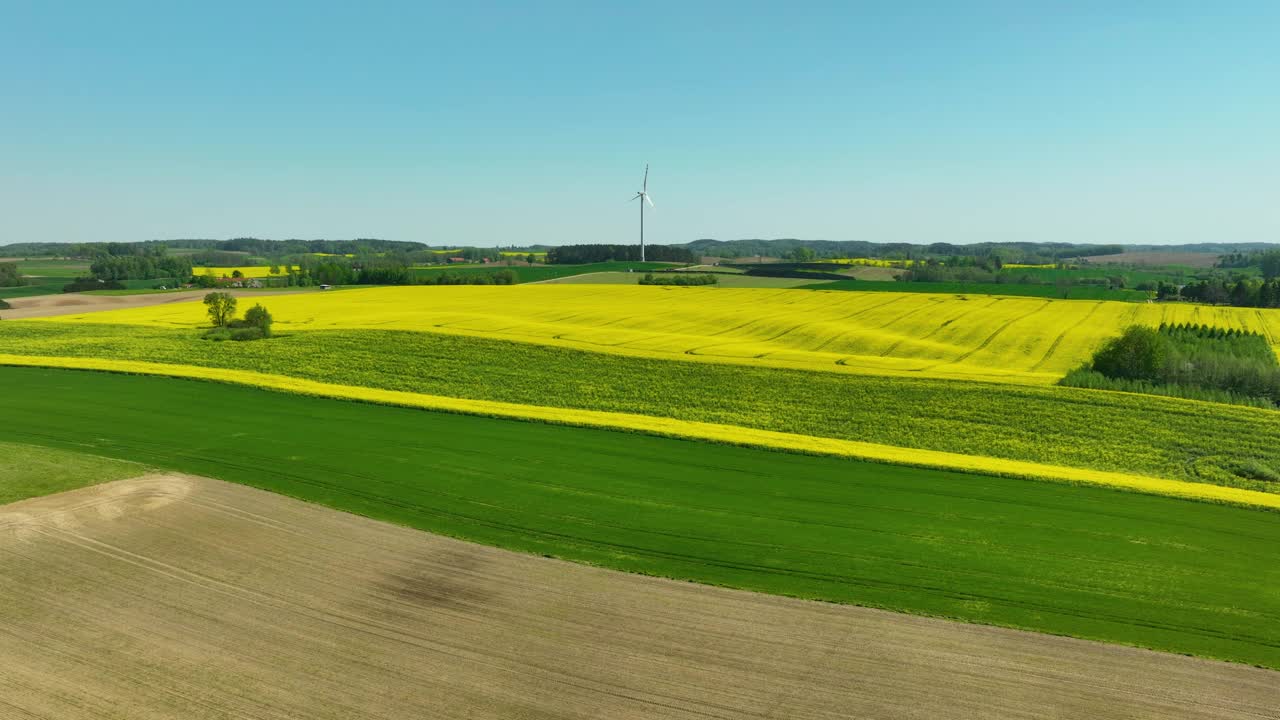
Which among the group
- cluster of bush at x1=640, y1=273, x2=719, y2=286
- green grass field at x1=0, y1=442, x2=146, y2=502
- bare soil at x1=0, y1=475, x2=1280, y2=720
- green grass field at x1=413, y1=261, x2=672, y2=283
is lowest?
bare soil at x1=0, y1=475, x2=1280, y2=720

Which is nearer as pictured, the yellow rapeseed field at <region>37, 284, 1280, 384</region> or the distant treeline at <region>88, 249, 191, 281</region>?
the yellow rapeseed field at <region>37, 284, 1280, 384</region>

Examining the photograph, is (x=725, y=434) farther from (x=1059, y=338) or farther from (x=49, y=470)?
(x=1059, y=338)

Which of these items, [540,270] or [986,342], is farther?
[540,270]

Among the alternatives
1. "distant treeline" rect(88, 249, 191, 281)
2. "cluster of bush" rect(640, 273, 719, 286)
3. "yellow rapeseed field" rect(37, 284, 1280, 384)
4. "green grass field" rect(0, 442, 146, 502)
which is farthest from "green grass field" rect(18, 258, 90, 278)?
"green grass field" rect(0, 442, 146, 502)

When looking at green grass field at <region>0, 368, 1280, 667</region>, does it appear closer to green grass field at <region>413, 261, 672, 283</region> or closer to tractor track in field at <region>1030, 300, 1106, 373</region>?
tractor track in field at <region>1030, 300, 1106, 373</region>

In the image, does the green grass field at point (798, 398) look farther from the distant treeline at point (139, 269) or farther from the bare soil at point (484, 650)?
the distant treeline at point (139, 269)

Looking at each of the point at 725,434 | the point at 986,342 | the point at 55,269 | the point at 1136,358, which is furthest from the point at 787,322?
the point at 55,269
